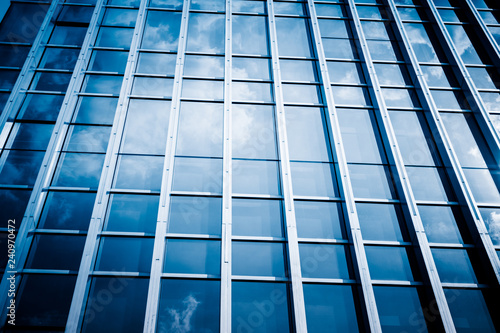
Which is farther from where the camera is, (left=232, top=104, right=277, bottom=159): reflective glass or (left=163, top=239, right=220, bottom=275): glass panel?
(left=232, top=104, right=277, bottom=159): reflective glass

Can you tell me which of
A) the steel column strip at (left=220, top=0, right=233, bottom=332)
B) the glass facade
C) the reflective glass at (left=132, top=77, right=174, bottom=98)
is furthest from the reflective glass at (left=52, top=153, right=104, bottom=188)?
the steel column strip at (left=220, top=0, right=233, bottom=332)

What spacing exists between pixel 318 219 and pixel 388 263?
1774mm

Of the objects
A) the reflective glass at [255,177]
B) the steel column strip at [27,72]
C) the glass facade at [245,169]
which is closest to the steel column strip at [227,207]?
the glass facade at [245,169]

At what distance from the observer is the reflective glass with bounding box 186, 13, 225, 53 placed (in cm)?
1055

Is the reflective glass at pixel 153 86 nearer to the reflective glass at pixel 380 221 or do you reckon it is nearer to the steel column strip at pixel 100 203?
the steel column strip at pixel 100 203

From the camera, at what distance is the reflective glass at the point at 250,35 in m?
10.6

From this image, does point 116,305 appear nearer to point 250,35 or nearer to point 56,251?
point 56,251

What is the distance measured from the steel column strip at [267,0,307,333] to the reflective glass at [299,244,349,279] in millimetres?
341

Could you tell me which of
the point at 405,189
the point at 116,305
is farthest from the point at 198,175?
the point at 405,189

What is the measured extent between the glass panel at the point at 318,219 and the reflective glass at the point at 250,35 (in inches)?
219

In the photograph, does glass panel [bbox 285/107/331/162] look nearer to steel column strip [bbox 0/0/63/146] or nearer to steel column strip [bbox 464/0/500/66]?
steel column strip [bbox 464/0/500/66]

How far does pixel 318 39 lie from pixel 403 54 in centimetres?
292

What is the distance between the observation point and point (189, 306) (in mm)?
6449

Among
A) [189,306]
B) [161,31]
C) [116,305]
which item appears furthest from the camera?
[161,31]
